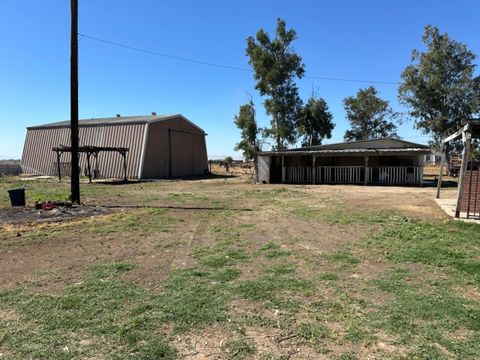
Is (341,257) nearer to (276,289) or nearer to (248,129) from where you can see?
(276,289)

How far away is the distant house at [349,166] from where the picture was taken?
2447cm

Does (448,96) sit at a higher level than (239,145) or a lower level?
higher

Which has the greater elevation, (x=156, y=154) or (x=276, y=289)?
(x=156, y=154)

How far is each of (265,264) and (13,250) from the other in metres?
4.26

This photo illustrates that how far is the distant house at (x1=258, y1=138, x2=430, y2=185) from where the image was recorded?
80.3ft

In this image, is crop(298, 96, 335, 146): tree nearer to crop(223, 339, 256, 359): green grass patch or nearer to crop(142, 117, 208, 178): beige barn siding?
crop(142, 117, 208, 178): beige barn siding

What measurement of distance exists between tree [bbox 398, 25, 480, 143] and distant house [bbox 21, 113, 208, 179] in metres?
20.6

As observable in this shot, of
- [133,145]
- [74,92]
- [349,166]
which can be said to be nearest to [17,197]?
[74,92]

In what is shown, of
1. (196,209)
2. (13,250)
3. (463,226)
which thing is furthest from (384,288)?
(196,209)

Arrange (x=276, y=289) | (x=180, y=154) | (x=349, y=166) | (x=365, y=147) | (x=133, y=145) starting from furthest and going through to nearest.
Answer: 1. (x=180, y=154)
2. (x=133, y=145)
3. (x=365, y=147)
4. (x=349, y=166)
5. (x=276, y=289)

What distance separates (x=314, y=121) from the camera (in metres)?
36.9

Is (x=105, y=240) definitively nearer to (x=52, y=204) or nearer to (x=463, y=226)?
(x=52, y=204)

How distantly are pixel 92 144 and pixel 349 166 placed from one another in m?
21.6

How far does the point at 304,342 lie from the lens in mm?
3287
